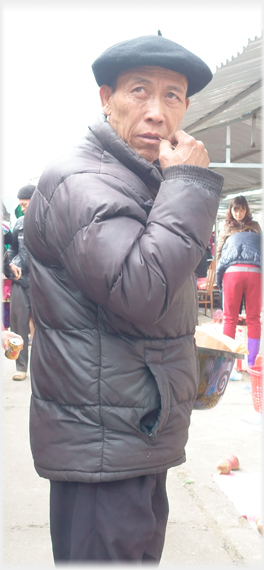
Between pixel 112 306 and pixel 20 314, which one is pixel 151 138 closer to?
pixel 112 306

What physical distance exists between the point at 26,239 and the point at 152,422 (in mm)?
699

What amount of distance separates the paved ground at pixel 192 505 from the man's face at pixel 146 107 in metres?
1.95

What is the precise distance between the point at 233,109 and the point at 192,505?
4.51 metres

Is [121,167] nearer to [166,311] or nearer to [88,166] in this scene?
[88,166]

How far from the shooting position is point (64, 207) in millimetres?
1472

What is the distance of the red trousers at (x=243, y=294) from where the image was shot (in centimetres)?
585

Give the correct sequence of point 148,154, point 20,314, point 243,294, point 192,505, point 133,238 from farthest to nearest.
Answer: point 243,294 < point 20,314 < point 192,505 < point 148,154 < point 133,238

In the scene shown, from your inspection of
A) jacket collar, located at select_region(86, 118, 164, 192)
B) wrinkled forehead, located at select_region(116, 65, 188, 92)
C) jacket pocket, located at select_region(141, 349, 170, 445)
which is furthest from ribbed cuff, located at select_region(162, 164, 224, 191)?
jacket pocket, located at select_region(141, 349, 170, 445)

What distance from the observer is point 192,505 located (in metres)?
3.06

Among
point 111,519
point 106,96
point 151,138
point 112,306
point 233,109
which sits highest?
point 233,109

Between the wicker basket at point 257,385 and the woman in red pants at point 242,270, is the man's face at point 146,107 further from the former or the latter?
the woman in red pants at point 242,270

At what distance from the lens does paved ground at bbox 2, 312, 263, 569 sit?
256cm

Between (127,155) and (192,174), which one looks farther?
(127,155)

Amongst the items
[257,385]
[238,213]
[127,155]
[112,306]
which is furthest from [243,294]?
[112,306]
